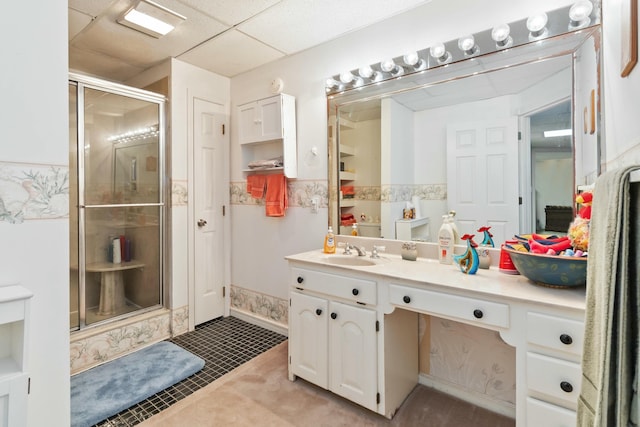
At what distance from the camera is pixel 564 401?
1.15m

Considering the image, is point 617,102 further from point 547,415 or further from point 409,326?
point 409,326

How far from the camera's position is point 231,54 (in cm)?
257

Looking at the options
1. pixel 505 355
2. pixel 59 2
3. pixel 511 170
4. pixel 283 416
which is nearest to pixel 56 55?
pixel 59 2

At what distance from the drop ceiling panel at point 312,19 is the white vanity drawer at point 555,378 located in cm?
196

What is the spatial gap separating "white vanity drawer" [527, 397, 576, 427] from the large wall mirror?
2.62 feet

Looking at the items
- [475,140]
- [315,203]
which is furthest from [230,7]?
[475,140]

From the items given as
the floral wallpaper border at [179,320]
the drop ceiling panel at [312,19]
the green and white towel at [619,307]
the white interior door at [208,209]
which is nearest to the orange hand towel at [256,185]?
the white interior door at [208,209]

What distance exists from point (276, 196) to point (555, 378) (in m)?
2.02

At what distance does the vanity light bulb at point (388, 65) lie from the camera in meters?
2.02

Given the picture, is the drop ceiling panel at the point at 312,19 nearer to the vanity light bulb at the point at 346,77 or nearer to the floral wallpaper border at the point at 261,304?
the vanity light bulb at the point at 346,77

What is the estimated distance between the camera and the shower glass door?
2.30m

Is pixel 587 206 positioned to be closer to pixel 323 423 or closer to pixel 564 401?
pixel 564 401

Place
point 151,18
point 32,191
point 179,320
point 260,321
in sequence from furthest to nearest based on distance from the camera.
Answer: point 260,321 → point 179,320 → point 151,18 → point 32,191

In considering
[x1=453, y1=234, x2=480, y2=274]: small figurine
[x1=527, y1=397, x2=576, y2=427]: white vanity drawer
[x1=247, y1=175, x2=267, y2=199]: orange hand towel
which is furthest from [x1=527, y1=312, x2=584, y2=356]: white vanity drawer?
[x1=247, y1=175, x2=267, y2=199]: orange hand towel
